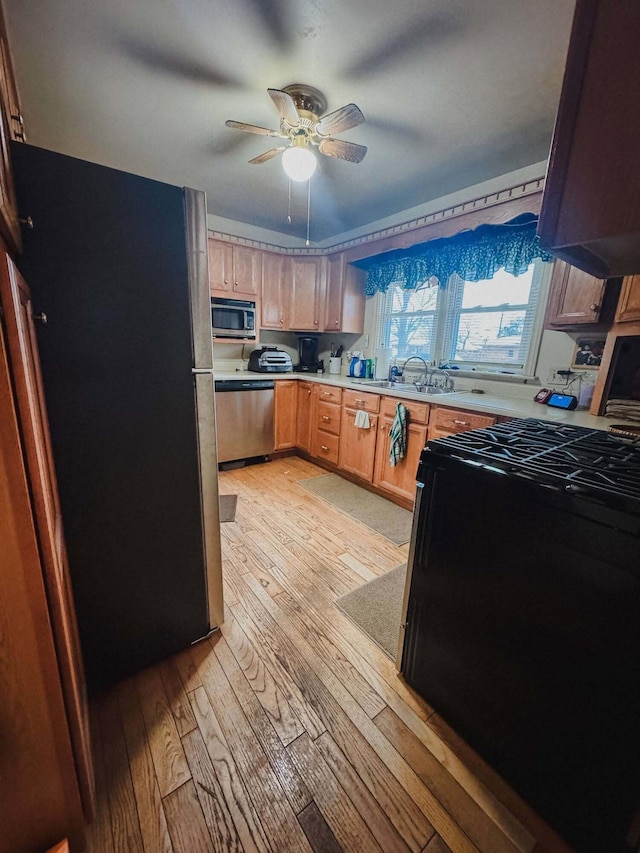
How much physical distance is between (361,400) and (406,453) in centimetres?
69

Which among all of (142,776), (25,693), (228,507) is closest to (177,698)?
(142,776)

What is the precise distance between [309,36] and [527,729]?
2.72m

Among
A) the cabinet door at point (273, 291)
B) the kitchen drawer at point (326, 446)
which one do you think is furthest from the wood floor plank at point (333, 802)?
the cabinet door at point (273, 291)

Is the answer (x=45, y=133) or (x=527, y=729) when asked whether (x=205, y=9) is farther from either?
(x=527, y=729)

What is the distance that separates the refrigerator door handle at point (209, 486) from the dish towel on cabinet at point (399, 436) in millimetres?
1660

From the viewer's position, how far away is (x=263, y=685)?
1.34 m

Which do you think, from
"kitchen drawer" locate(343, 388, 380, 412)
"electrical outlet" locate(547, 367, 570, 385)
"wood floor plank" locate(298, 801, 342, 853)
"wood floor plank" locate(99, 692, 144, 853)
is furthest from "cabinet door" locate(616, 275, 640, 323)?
"wood floor plank" locate(99, 692, 144, 853)

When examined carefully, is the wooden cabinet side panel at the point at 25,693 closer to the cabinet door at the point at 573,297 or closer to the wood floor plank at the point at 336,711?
the wood floor plank at the point at 336,711

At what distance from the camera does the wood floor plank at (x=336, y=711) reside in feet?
3.20

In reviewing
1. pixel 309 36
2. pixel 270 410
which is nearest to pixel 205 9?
pixel 309 36

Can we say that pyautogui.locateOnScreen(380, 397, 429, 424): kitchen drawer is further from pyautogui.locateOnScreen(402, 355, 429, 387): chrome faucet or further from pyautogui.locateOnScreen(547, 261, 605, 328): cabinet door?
pyautogui.locateOnScreen(547, 261, 605, 328): cabinet door

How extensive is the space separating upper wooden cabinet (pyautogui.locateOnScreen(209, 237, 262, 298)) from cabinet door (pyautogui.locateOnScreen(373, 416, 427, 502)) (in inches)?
84.0

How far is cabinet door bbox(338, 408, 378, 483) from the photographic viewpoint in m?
3.05

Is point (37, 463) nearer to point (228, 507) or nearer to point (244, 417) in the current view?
point (228, 507)
